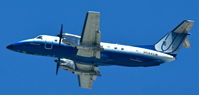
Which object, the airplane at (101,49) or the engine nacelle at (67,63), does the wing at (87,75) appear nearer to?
the engine nacelle at (67,63)

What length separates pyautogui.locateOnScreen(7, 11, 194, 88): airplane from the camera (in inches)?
1656

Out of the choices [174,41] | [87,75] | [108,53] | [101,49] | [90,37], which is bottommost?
[87,75]

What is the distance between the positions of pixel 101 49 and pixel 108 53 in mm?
1577

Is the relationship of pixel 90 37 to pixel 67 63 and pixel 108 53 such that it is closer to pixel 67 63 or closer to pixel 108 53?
pixel 108 53

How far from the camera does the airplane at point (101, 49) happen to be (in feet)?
138

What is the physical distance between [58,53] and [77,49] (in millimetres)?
1738

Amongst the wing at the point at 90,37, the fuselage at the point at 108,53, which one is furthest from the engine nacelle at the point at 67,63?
the wing at the point at 90,37

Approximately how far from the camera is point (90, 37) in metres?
41.0

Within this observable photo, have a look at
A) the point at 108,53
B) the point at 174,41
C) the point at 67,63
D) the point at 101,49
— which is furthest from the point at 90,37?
the point at 174,41

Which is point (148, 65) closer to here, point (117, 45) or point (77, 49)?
point (117, 45)

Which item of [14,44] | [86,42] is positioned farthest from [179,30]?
[14,44]

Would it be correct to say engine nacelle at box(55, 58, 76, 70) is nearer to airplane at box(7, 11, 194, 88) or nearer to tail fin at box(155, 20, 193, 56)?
airplane at box(7, 11, 194, 88)

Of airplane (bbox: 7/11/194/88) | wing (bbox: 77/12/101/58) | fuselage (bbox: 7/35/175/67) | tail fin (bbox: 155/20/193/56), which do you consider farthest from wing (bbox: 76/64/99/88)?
tail fin (bbox: 155/20/193/56)

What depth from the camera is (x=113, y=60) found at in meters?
43.0
